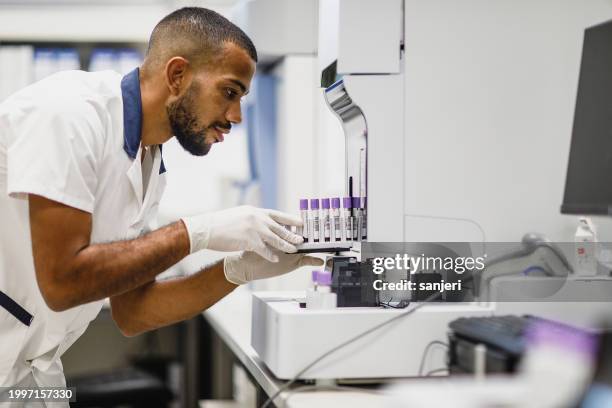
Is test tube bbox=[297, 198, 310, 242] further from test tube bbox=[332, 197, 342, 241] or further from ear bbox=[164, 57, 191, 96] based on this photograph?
ear bbox=[164, 57, 191, 96]

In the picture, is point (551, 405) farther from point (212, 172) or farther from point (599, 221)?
point (212, 172)

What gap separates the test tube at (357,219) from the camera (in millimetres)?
1356

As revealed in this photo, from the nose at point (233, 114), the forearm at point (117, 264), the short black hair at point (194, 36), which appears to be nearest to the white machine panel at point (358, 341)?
the forearm at point (117, 264)

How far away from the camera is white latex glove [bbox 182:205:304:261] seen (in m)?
1.38

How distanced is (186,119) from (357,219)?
49 cm

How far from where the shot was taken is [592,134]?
3.91 ft

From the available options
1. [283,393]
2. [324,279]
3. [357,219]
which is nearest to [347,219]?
[357,219]

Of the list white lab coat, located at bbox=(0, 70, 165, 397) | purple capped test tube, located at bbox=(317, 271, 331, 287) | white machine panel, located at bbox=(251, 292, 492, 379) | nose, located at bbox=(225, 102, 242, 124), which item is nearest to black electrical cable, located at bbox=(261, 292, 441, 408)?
white machine panel, located at bbox=(251, 292, 492, 379)

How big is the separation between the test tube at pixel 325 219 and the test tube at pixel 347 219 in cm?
3

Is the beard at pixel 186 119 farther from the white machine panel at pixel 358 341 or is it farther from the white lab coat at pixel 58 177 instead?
the white machine panel at pixel 358 341

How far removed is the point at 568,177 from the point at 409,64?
1.22 feet

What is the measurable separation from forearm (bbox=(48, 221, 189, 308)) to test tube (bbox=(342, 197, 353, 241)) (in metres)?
0.32

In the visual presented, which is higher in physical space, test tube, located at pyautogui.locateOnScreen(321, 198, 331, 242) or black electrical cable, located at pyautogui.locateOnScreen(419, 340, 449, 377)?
test tube, located at pyautogui.locateOnScreen(321, 198, 331, 242)

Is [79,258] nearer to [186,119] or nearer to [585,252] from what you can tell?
[186,119]
